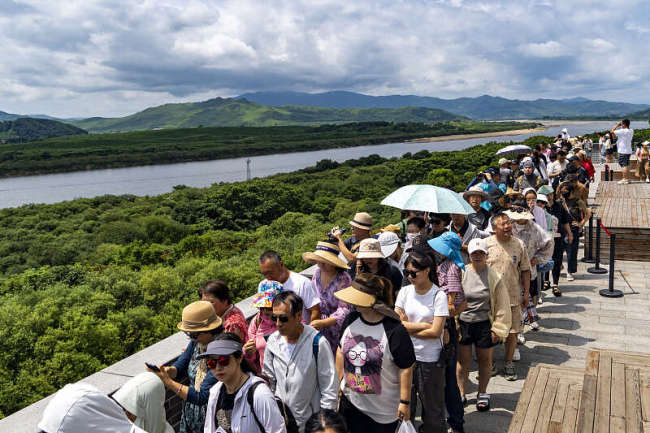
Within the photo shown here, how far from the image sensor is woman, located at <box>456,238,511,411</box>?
14.9 ft

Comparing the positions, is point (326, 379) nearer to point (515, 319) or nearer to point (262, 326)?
point (262, 326)

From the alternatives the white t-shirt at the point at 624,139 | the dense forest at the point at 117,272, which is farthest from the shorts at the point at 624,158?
the dense forest at the point at 117,272

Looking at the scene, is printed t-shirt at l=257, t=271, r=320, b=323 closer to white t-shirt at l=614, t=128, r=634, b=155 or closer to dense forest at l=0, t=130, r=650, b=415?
dense forest at l=0, t=130, r=650, b=415

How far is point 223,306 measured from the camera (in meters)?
3.78

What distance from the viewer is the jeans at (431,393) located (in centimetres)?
389

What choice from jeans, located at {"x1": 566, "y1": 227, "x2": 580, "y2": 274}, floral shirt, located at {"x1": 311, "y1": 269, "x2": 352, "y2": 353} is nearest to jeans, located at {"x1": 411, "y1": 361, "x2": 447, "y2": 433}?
floral shirt, located at {"x1": 311, "y1": 269, "x2": 352, "y2": 353}

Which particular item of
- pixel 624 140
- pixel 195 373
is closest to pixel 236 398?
pixel 195 373

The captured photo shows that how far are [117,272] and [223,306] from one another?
16.3 feet

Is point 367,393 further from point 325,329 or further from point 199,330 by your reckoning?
point 199,330

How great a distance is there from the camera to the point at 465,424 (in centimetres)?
458

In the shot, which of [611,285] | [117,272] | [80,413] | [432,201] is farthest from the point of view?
[117,272]

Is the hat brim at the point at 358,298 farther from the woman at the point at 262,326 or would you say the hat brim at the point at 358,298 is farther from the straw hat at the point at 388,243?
the straw hat at the point at 388,243

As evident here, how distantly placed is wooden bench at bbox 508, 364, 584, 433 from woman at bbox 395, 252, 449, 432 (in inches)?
24.1

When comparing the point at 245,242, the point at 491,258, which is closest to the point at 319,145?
the point at 245,242
